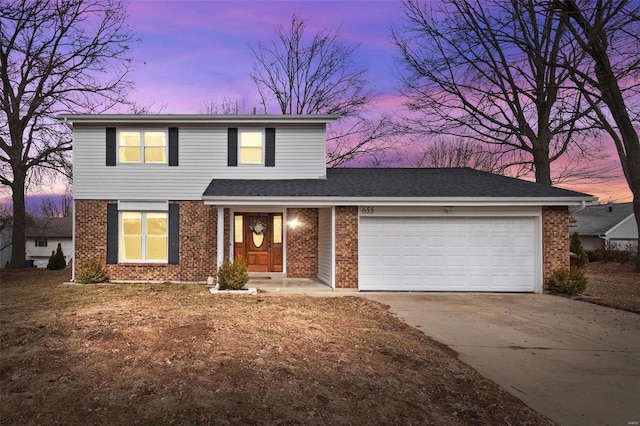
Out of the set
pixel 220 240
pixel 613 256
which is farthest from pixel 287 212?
pixel 613 256

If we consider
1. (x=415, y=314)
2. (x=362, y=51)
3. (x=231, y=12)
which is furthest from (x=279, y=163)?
(x=362, y=51)

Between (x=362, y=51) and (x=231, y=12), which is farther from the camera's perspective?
(x=362, y=51)

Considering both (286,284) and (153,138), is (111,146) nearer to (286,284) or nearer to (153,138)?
(153,138)

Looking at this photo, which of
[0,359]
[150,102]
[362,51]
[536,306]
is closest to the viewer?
[0,359]

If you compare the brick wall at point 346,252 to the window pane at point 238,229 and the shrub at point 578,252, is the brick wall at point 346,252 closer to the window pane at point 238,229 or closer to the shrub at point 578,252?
the window pane at point 238,229

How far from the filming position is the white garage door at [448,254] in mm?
10359

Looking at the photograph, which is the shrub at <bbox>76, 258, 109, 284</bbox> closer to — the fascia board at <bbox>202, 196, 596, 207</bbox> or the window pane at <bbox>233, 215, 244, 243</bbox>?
the window pane at <bbox>233, 215, 244, 243</bbox>

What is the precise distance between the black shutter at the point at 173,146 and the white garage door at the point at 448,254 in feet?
20.7

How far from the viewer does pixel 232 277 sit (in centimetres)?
986

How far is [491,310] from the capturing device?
26.9 ft

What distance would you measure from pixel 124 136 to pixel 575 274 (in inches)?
545

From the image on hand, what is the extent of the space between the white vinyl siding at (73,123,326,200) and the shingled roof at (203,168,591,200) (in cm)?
44

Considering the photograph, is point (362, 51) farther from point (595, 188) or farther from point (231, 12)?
point (595, 188)

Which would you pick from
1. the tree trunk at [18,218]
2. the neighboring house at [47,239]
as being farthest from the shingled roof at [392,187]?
the neighboring house at [47,239]
